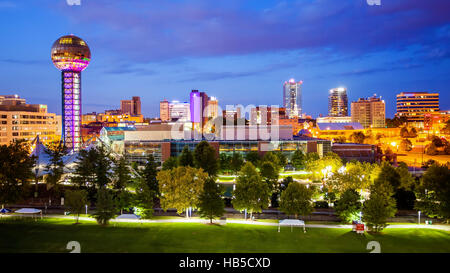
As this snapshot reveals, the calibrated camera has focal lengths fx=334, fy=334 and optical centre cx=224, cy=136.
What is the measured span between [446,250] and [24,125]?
140m

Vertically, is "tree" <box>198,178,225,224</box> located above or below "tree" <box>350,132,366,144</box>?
A: below

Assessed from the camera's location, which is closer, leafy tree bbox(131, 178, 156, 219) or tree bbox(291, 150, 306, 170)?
leafy tree bbox(131, 178, 156, 219)

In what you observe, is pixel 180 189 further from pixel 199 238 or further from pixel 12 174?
pixel 12 174

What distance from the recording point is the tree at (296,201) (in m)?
38.0

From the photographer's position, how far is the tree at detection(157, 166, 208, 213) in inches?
1554

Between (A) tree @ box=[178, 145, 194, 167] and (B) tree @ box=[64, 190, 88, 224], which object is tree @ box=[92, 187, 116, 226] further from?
(A) tree @ box=[178, 145, 194, 167]

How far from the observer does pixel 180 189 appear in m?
39.7

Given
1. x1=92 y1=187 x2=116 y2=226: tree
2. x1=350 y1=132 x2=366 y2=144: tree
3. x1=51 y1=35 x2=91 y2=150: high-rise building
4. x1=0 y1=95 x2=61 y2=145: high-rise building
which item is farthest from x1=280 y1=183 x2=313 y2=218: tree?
x1=0 y1=95 x2=61 y2=145: high-rise building

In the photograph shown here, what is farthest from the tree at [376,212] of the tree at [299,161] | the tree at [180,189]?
the tree at [299,161]

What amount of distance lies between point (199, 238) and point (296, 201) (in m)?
12.5

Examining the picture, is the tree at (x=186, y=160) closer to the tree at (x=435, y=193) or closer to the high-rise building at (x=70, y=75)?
the tree at (x=435, y=193)

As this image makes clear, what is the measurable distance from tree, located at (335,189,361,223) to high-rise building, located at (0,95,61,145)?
370 ft

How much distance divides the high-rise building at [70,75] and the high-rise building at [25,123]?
14.2 meters
